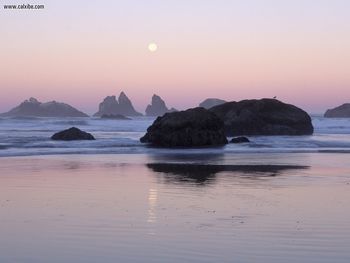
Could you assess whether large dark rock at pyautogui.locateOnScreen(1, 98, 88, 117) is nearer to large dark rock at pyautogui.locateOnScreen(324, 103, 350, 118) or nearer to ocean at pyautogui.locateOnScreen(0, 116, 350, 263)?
large dark rock at pyautogui.locateOnScreen(324, 103, 350, 118)

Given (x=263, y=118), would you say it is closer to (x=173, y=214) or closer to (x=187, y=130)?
(x=187, y=130)

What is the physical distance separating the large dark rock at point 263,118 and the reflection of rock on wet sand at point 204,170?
32.5 meters

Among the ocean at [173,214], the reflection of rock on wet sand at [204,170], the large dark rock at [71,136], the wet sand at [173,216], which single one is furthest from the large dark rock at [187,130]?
the wet sand at [173,216]

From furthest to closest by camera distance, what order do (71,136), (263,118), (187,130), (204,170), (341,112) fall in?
(341,112)
(263,118)
(71,136)
(187,130)
(204,170)

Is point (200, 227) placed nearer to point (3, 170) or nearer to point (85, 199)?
point (85, 199)

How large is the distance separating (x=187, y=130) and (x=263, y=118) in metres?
22.5

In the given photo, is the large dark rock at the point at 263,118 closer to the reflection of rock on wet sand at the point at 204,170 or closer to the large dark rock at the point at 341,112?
the reflection of rock on wet sand at the point at 204,170

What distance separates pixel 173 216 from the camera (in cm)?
1078

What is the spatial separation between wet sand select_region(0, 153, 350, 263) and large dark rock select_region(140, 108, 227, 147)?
17.6 metres

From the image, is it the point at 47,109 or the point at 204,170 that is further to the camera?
the point at 47,109

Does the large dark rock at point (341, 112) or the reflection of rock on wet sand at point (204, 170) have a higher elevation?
the large dark rock at point (341, 112)

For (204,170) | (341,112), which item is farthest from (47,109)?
(204,170)

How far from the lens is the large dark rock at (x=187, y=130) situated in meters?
37.4

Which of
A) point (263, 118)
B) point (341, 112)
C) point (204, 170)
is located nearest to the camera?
point (204, 170)
